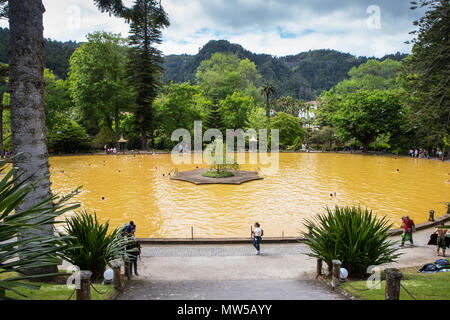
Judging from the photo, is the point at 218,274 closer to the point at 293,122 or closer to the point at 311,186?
the point at 311,186

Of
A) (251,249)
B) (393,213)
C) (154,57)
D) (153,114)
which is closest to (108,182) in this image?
(251,249)

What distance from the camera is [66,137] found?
133 feet

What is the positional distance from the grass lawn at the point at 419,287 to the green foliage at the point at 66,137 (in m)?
42.8

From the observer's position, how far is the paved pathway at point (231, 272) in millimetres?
6023

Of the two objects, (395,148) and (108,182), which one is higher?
(395,148)

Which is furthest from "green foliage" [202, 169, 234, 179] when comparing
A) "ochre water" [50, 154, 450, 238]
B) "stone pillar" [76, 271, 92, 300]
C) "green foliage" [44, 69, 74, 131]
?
"green foliage" [44, 69, 74, 131]

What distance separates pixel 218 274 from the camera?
24.8ft

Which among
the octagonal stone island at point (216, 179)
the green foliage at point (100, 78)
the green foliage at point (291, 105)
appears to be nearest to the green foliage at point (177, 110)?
the green foliage at point (100, 78)

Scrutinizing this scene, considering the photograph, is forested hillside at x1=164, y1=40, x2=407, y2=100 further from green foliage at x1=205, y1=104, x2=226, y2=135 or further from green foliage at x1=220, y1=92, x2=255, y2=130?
green foliage at x1=205, y1=104, x2=226, y2=135

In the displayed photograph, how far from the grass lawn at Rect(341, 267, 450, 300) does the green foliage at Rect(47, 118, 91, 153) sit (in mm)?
42837

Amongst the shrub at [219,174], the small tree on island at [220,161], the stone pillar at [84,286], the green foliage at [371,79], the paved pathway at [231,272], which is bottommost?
the paved pathway at [231,272]

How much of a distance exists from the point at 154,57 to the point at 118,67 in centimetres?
579

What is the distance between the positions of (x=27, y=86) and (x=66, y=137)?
3856 cm

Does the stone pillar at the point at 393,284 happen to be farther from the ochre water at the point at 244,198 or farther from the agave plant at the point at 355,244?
the ochre water at the point at 244,198
